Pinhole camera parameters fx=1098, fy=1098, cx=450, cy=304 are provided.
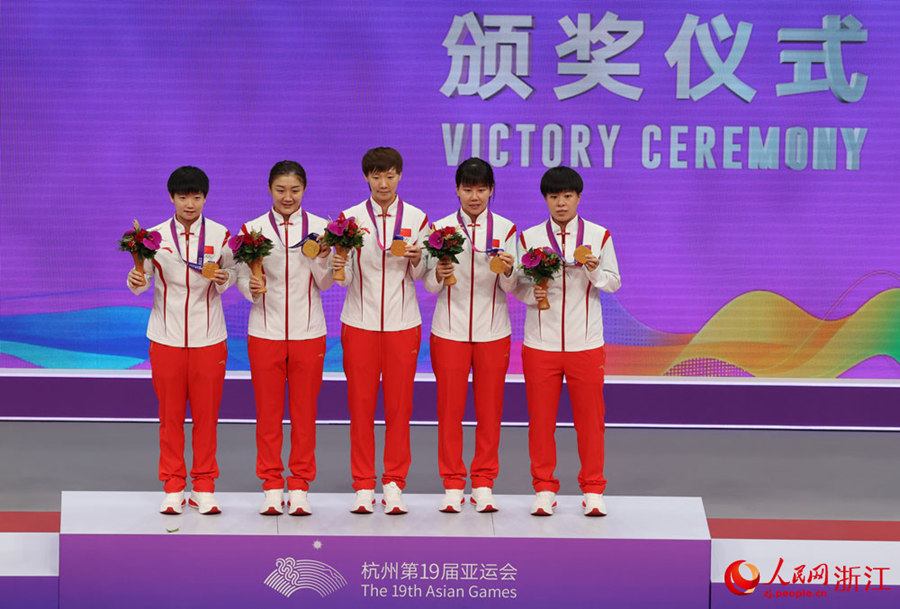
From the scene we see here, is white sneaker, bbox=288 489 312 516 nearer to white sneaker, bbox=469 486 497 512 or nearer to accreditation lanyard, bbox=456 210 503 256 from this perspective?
white sneaker, bbox=469 486 497 512

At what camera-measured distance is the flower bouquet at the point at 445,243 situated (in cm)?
414

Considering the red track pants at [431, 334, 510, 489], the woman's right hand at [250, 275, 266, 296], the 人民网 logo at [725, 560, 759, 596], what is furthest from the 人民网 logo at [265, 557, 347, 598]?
the 人民网 logo at [725, 560, 759, 596]

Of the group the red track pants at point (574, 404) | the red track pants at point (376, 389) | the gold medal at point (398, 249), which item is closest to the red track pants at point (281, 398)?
the red track pants at point (376, 389)

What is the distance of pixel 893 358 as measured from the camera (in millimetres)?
7020

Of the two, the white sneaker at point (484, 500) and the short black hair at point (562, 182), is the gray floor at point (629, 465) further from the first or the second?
the short black hair at point (562, 182)

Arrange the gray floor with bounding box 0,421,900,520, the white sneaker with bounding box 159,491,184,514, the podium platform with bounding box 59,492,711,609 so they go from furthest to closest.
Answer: the gray floor with bounding box 0,421,900,520 → the white sneaker with bounding box 159,491,184,514 → the podium platform with bounding box 59,492,711,609

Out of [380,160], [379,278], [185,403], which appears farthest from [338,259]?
[185,403]

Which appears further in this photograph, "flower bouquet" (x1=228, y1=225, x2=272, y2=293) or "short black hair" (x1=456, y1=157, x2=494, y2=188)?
"short black hair" (x1=456, y1=157, x2=494, y2=188)

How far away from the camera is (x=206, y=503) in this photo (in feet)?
14.0

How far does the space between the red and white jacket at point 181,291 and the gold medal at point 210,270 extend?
76 mm

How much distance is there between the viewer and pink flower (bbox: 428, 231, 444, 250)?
4.13 metres

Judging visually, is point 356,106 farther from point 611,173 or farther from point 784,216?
point 784,216

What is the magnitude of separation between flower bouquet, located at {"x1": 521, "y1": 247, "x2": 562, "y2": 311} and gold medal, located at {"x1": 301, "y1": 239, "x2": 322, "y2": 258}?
790mm

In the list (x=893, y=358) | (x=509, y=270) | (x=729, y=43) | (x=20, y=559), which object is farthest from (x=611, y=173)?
(x=20, y=559)
